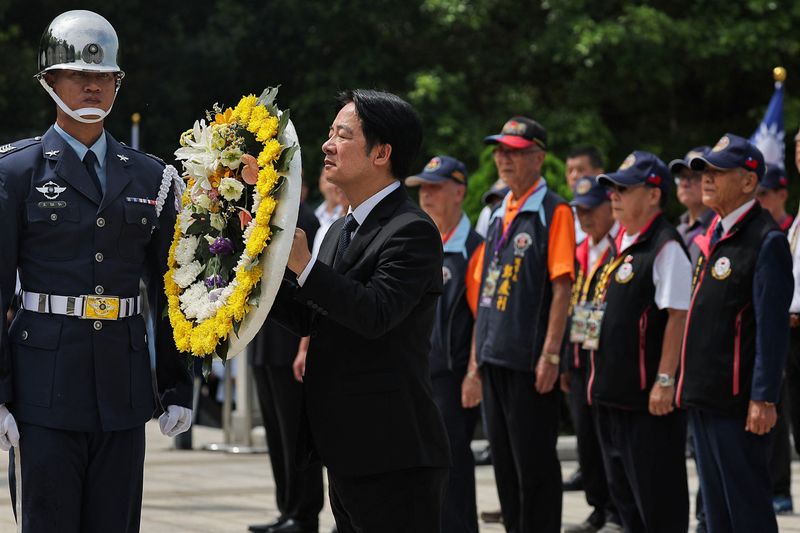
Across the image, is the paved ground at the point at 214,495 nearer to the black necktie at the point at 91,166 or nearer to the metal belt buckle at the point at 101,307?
the metal belt buckle at the point at 101,307

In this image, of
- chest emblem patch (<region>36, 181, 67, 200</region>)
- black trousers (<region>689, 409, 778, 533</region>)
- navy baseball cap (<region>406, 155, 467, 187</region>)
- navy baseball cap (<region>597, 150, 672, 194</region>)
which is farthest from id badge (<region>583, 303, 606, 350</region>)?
chest emblem patch (<region>36, 181, 67, 200</region>)

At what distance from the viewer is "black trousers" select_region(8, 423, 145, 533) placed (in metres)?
5.00

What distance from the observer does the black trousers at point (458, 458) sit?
8.04m

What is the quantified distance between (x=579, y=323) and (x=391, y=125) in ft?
11.1

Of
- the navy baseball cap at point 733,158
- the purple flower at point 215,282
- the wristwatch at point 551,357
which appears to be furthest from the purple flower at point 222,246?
the wristwatch at point 551,357

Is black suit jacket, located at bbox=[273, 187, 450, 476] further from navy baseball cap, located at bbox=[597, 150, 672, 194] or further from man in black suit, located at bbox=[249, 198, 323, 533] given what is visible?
man in black suit, located at bbox=[249, 198, 323, 533]

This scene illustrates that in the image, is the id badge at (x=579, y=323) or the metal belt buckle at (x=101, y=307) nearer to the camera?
the metal belt buckle at (x=101, y=307)

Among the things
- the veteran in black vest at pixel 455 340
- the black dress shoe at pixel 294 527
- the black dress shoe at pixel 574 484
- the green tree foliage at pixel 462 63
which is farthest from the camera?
the green tree foliage at pixel 462 63

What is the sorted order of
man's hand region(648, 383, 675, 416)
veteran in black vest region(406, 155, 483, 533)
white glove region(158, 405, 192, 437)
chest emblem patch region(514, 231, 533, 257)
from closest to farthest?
white glove region(158, 405, 192, 437) → man's hand region(648, 383, 675, 416) → chest emblem patch region(514, 231, 533, 257) → veteran in black vest region(406, 155, 483, 533)

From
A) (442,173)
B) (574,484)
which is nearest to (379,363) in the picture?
(442,173)

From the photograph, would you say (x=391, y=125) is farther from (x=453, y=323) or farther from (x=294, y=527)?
(x=294, y=527)

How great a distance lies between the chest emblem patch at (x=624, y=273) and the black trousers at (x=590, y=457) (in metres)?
1.54

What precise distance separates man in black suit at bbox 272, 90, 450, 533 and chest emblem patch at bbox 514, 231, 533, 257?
2.98 m

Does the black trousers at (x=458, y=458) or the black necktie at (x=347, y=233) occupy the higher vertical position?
the black necktie at (x=347, y=233)
